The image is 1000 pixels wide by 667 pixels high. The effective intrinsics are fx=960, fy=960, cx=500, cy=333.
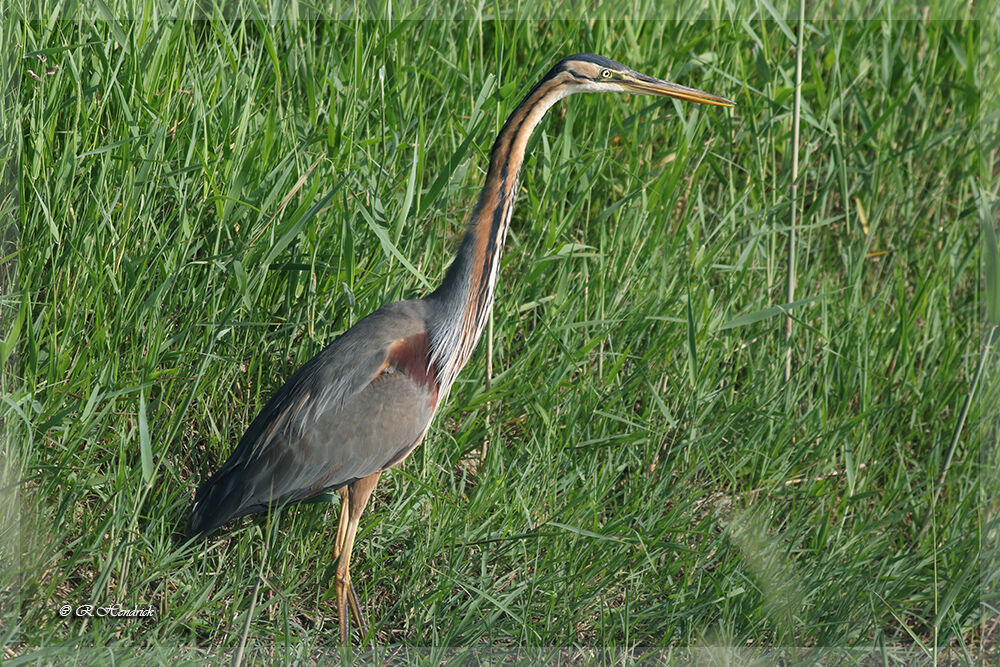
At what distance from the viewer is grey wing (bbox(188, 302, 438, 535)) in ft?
9.82

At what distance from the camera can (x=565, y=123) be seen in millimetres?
3742

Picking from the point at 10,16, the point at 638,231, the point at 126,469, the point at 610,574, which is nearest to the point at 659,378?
the point at 638,231

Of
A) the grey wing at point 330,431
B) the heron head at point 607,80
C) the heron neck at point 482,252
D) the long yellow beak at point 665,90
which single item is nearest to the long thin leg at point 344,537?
the grey wing at point 330,431

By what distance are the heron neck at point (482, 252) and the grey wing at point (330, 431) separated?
6.3 inches

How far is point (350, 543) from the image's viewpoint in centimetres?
304

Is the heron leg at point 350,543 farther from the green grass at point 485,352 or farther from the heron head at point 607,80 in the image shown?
the heron head at point 607,80

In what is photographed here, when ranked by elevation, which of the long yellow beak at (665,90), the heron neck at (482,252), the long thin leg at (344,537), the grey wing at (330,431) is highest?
the long yellow beak at (665,90)

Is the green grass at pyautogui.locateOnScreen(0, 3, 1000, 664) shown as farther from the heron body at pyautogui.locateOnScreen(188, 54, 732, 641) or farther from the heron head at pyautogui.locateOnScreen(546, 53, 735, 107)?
the heron head at pyautogui.locateOnScreen(546, 53, 735, 107)

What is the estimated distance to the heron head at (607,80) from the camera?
309 cm

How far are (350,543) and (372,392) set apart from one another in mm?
482

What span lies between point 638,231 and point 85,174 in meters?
1.96

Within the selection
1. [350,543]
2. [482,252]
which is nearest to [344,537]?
[350,543]

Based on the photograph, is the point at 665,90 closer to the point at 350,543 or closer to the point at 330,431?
the point at 330,431

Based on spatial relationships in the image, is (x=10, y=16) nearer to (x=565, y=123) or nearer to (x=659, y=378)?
(x=565, y=123)
